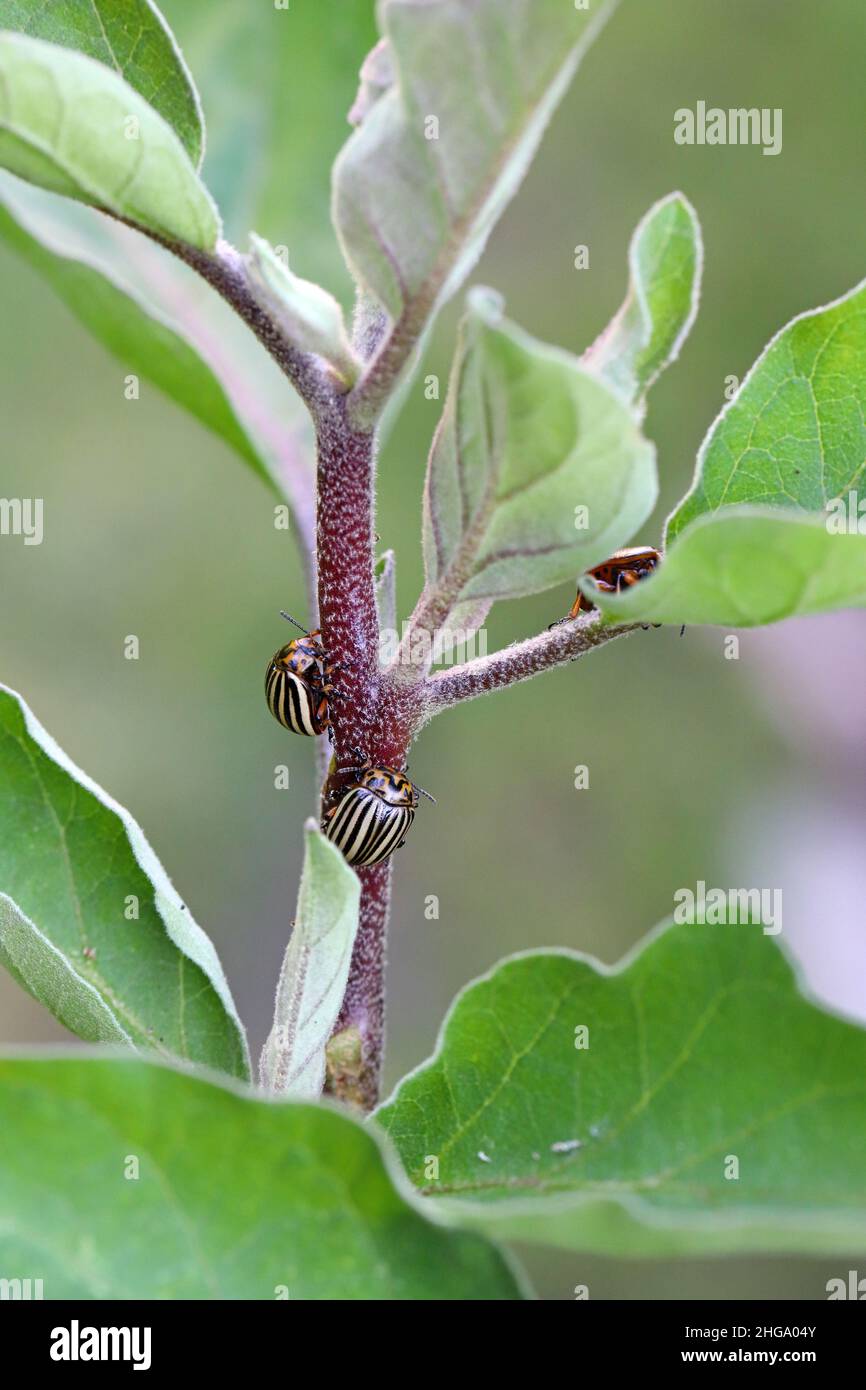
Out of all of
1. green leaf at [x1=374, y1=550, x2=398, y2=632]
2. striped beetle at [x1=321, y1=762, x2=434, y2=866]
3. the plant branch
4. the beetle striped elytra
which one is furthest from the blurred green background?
the plant branch

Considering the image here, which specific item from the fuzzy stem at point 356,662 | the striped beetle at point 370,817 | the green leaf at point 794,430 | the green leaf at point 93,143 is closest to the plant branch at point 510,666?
the fuzzy stem at point 356,662

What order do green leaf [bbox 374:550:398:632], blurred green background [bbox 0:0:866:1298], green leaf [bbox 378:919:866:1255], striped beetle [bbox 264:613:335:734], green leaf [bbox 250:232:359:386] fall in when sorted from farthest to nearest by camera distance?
blurred green background [bbox 0:0:866:1298] → striped beetle [bbox 264:613:335:734] → green leaf [bbox 374:550:398:632] → green leaf [bbox 250:232:359:386] → green leaf [bbox 378:919:866:1255]

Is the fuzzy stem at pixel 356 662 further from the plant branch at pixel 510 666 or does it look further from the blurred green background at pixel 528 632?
the blurred green background at pixel 528 632

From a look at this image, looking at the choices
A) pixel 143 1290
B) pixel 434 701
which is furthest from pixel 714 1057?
pixel 143 1290

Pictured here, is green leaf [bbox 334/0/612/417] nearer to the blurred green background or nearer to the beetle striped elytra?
the beetle striped elytra

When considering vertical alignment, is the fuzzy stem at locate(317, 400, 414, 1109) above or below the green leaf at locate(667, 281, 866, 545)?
below

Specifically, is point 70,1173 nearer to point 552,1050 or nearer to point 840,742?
point 552,1050
